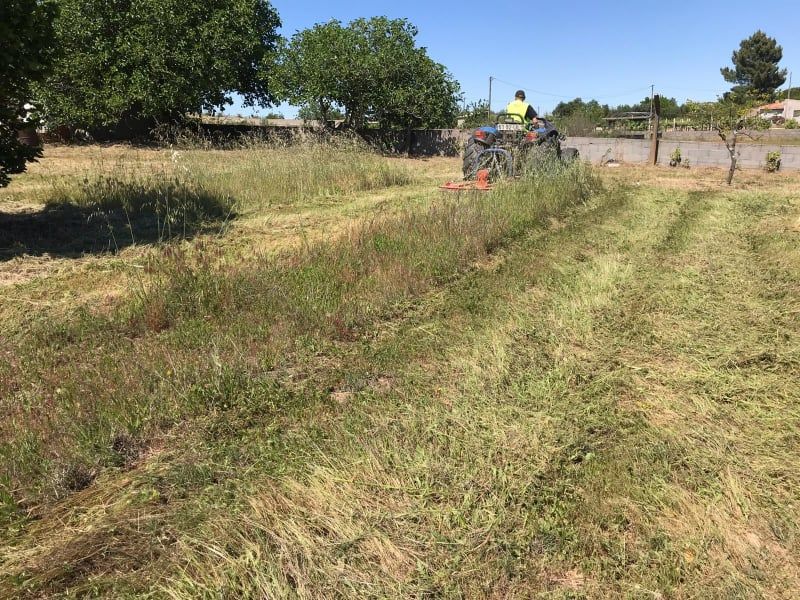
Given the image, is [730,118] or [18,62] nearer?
[18,62]

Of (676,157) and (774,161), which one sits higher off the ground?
(676,157)

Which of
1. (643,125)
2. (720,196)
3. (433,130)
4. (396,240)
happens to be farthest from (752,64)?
(396,240)

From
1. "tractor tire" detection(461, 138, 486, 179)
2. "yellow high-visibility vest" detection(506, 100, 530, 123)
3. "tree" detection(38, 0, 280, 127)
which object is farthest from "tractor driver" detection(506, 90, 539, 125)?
"tree" detection(38, 0, 280, 127)

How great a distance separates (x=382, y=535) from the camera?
2.03 metres

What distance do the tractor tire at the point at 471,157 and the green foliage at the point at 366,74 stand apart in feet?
42.6

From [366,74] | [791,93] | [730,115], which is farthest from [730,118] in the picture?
[791,93]

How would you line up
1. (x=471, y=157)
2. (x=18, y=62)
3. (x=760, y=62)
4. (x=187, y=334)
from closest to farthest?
1. (x=187, y=334)
2. (x=18, y=62)
3. (x=471, y=157)
4. (x=760, y=62)

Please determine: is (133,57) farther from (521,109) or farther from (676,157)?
(676,157)

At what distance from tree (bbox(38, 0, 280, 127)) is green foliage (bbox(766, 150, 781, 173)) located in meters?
20.0

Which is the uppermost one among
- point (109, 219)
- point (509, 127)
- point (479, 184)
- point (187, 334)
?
point (509, 127)

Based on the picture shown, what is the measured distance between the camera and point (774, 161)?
602 inches

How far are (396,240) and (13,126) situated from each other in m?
4.58

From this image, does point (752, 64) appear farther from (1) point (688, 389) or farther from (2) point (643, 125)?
(1) point (688, 389)

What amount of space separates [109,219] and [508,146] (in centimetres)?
716
